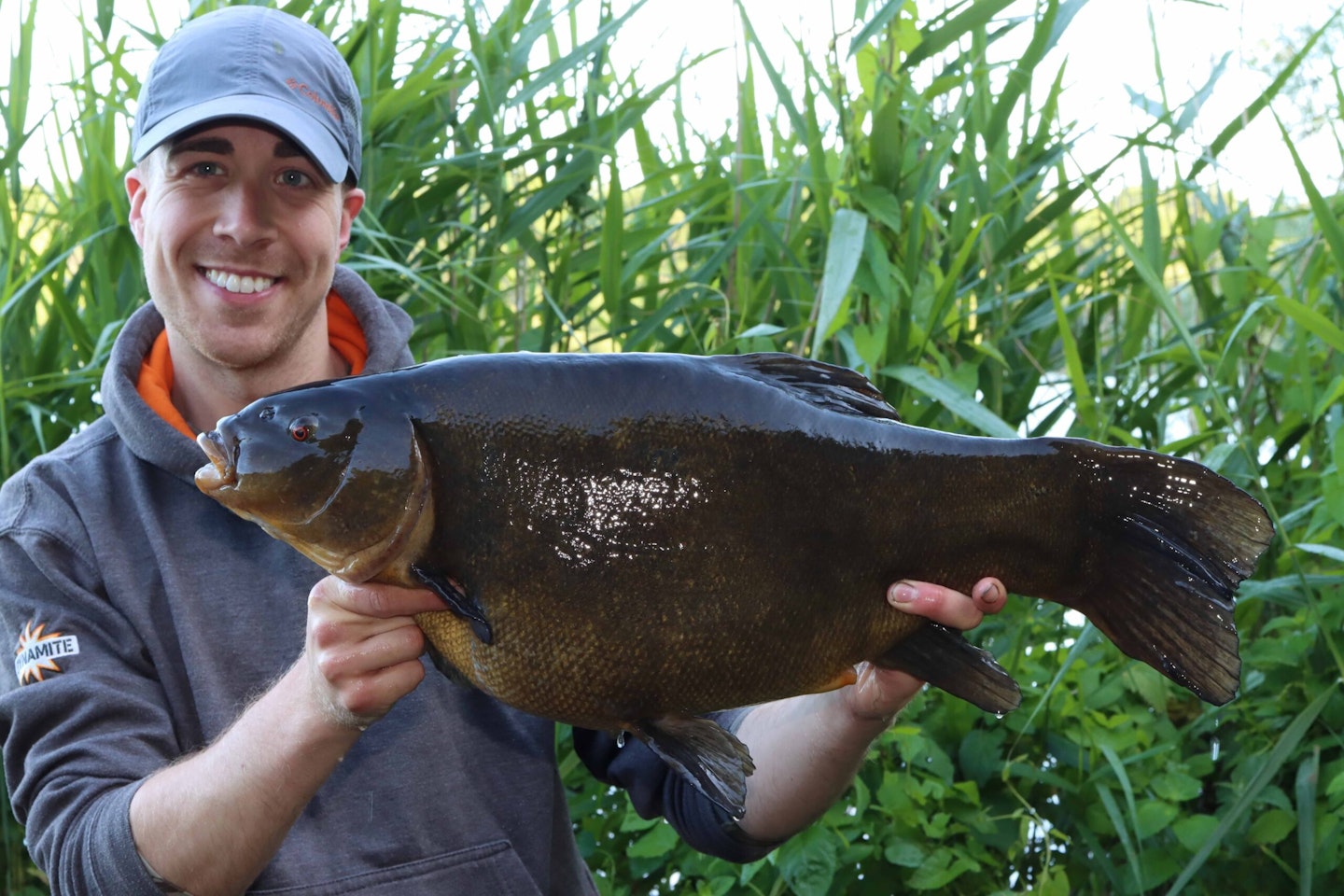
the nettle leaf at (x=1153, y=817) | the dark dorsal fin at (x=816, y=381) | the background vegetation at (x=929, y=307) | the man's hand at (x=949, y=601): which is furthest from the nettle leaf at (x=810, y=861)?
the dark dorsal fin at (x=816, y=381)

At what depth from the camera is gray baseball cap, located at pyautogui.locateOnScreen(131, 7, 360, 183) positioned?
2.26m

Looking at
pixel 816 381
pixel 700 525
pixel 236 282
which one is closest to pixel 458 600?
pixel 700 525

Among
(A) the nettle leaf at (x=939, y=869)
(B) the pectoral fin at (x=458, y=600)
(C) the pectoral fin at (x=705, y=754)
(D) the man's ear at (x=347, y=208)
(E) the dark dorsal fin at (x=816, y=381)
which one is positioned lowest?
(A) the nettle leaf at (x=939, y=869)

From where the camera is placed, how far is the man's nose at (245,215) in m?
2.27

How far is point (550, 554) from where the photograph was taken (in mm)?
1511

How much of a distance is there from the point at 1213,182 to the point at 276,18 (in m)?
2.15

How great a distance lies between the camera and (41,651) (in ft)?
6.69

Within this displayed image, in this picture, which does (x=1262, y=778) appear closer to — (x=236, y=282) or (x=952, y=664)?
(x=952, y=664)

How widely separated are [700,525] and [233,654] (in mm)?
963

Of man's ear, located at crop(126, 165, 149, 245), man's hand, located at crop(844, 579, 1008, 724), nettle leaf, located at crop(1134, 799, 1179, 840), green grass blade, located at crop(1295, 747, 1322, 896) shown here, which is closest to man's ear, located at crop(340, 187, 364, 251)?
man's ear, located at crop(126, 165, 149, 245)

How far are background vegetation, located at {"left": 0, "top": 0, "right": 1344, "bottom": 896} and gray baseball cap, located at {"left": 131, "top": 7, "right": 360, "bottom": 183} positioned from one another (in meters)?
0.45

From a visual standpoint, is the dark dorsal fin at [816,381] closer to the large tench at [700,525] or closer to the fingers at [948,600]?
the large tench at [700,525]

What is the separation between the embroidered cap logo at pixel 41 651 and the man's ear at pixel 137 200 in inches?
28.6

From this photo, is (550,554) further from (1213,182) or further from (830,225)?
(1213,182)
